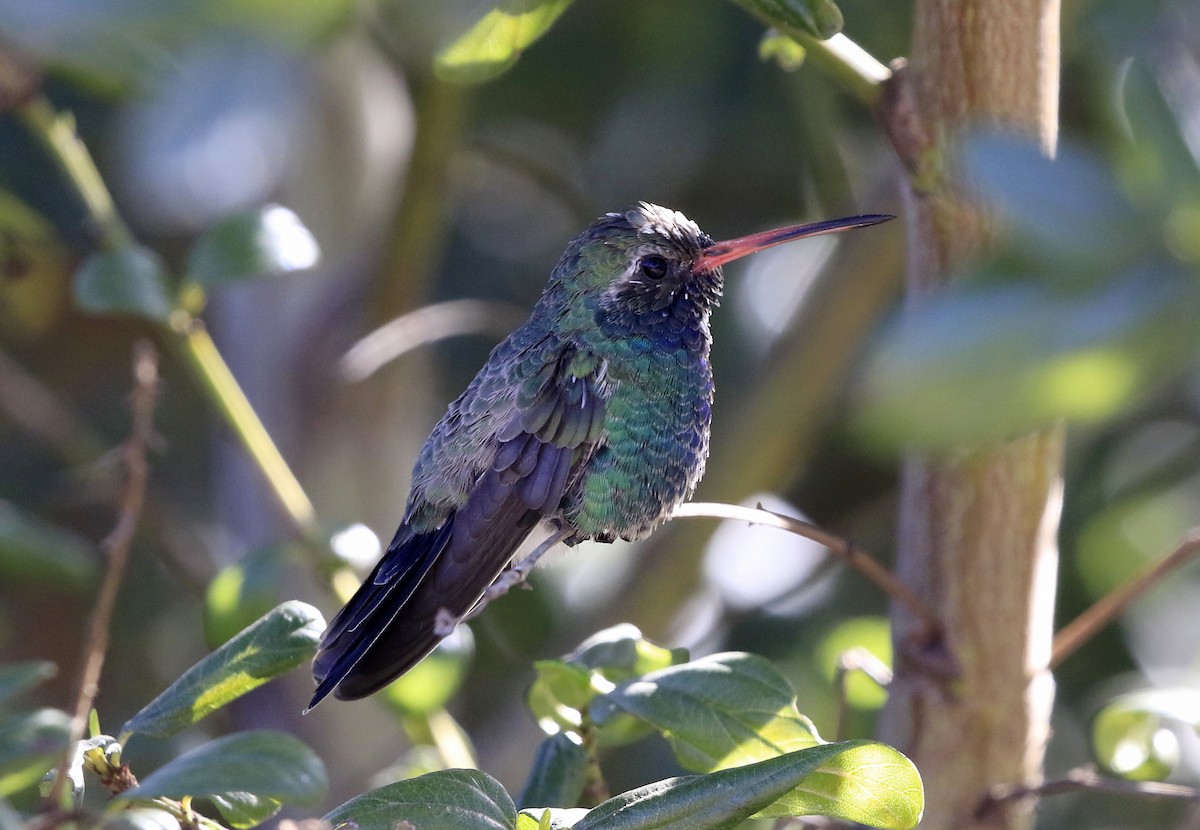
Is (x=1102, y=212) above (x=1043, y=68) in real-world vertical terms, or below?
below

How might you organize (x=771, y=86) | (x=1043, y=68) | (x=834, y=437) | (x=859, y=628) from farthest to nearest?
(x=771, y=86) → (x=834, y=437) → (x=859, y=628) → (x=1043, y=68)

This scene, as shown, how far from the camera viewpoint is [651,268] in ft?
6.95

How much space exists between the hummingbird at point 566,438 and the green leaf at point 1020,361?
108cm

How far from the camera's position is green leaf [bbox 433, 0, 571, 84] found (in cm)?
121

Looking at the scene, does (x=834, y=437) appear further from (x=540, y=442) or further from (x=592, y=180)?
(x=540, y=442)

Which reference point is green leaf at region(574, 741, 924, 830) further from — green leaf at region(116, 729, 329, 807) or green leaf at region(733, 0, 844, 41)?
green leaf at region(733, 0, 844, 41)

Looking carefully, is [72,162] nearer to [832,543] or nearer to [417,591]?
[417,591]

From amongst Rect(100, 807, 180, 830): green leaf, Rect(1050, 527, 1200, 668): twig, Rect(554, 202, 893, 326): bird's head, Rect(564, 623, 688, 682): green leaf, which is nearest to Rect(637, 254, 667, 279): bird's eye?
Rect(554, 202, 893, 326): bird's head

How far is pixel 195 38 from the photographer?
1.72ft

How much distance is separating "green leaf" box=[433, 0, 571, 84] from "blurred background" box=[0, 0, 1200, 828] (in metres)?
0.03

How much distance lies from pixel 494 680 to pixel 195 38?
3.12 m


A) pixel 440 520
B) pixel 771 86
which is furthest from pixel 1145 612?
pixel 440 520

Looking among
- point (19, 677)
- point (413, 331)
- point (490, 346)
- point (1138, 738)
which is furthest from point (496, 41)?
point (490, 346)

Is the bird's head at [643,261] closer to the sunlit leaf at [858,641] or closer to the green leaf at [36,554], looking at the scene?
the sunlit leaf at [858,641]
